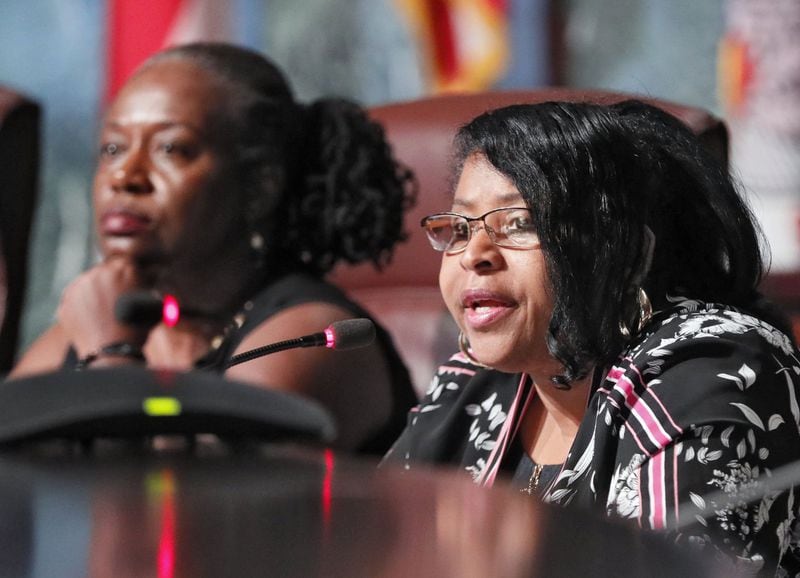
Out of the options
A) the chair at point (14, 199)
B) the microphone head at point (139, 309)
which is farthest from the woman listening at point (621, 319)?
the chair at point (14, 199)

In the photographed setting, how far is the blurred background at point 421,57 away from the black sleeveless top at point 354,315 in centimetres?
88

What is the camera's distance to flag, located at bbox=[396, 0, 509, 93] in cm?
265

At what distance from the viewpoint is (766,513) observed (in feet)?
3.08

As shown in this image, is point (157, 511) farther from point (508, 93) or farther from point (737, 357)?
point (508, 93)

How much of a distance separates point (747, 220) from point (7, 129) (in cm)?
135

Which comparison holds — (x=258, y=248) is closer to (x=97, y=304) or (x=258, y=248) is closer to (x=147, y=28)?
(x=97, y=304)

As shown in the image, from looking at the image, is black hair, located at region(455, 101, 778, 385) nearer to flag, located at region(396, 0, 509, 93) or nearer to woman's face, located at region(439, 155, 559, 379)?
woman's face, located at region(439, 155, 559, 379)

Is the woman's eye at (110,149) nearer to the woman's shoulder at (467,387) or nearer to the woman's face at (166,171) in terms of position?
the woman's face at (166,171)

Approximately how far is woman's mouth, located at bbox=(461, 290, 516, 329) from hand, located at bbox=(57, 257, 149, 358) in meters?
0.68

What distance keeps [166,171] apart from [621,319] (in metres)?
0.90

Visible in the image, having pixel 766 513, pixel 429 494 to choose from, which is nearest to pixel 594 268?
pixel 766 513

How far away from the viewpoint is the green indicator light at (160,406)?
1.71 ft

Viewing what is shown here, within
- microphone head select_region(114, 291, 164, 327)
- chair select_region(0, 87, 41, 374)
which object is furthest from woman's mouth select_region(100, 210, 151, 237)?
microphone head select_region(114, 291, 164, 327)

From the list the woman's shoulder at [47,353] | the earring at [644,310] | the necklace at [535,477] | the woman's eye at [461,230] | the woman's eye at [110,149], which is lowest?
the woman's shoulder at [47,353]
